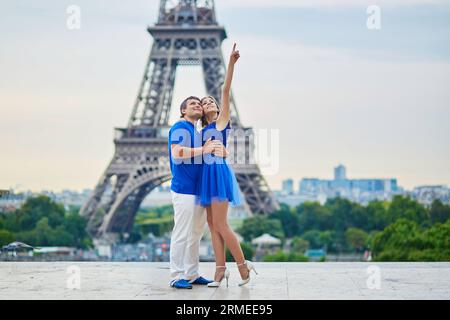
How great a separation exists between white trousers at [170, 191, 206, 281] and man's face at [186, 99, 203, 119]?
0.70 m

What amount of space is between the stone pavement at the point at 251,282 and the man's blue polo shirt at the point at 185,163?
0.89 m

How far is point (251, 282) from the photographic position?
350 inches

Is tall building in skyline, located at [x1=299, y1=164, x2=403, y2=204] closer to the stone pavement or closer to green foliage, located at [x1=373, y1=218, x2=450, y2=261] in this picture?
green foliage, located at [x1=373, y1=218, x2=450, y2=261]

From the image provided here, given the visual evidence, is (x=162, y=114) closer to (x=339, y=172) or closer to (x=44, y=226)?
(x=44, y=226)

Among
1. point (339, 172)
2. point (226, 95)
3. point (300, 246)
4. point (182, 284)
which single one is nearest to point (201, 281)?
point (182, 284)

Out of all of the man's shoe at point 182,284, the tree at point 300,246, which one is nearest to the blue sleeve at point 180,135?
the man's shoe at point 182,284

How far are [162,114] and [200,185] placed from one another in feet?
114

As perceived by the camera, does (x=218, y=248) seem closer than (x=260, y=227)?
Yes

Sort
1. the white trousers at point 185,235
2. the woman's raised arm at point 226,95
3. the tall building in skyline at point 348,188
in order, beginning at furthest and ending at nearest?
the tall building in skyline at point 348,188
the white trousers at point 185,235
the woman's raised arm at point 226,95

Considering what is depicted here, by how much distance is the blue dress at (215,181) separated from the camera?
8.31 meters

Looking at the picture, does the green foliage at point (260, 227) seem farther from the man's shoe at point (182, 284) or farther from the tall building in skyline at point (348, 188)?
the man's shoe at point (182, 284)

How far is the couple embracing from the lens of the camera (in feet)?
27.2
